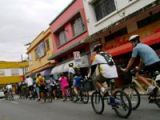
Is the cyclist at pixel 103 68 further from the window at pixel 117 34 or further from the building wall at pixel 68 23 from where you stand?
the building wall at pixel 68 23

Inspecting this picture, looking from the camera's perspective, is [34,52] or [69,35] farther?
[34,52]

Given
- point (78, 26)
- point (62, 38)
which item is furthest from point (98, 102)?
point (62, 38)

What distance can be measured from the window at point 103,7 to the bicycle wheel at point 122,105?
15.1m

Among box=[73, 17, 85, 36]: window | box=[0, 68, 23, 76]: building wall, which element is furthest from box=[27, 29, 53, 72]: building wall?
box=[0, 68, 23, 76]: building wall

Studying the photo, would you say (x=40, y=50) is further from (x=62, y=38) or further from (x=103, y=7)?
(x=103, y=7)

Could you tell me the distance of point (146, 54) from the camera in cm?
856

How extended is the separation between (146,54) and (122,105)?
131 cm

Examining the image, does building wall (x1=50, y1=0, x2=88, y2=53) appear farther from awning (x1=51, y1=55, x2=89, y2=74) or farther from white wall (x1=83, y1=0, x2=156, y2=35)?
awning (x1=51, y1=55, x2=89, y2=74)

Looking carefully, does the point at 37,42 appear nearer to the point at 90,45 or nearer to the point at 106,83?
the point at 90,45

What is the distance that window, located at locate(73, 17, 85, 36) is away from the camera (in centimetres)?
2828

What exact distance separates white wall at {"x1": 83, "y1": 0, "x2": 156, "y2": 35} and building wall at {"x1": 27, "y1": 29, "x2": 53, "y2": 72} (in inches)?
443

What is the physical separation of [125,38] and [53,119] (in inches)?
494

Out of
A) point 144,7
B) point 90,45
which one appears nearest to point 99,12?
point 90,45

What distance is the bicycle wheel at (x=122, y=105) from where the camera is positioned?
8.16 meters
